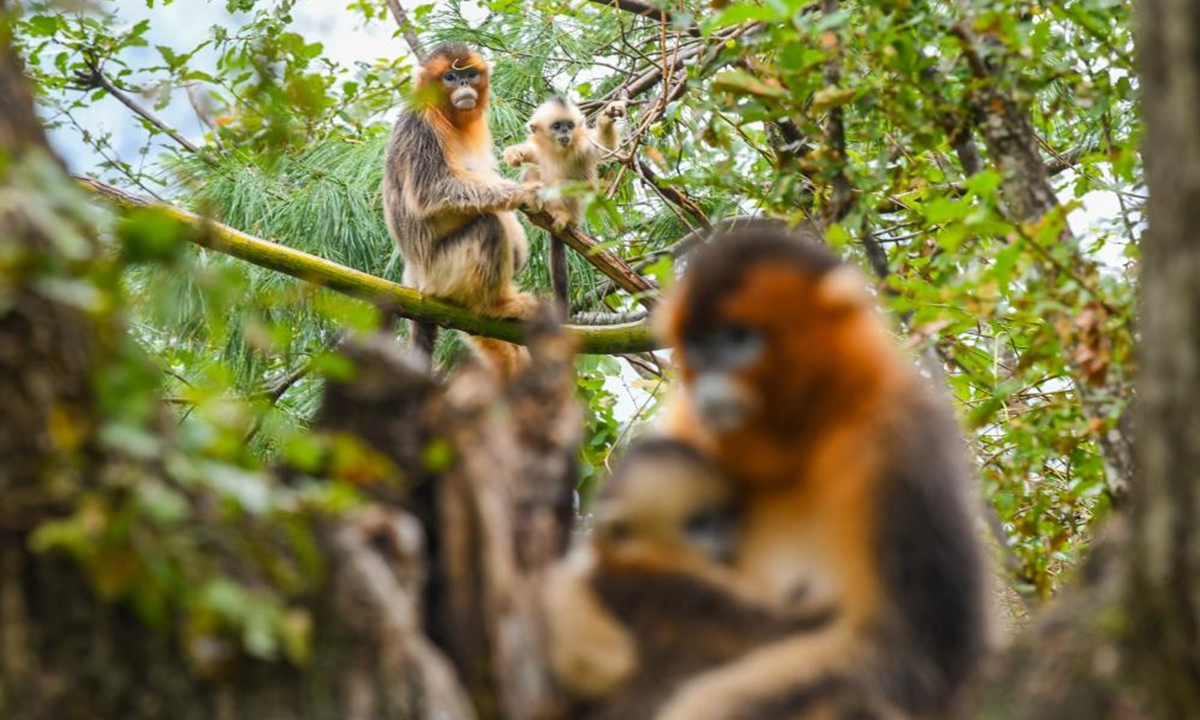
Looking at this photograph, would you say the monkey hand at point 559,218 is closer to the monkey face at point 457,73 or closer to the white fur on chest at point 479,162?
the white fur on chest at point 479,162

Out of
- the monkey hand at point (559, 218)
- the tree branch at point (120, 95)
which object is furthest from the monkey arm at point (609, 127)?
the tree branch at point (120, 95)

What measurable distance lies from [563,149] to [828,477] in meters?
4.95

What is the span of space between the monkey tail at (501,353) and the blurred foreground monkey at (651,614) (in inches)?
185

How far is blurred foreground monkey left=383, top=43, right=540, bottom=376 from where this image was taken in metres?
6.87

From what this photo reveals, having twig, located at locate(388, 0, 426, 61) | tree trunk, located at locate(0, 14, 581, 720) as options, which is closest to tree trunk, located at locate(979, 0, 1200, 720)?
tree trunk, located at locate(0, 14, 581, 720)

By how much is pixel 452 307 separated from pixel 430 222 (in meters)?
0.96

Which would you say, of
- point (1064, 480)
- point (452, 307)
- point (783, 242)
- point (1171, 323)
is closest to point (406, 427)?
point (783, 242)

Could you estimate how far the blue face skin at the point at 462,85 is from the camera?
7.34 metres

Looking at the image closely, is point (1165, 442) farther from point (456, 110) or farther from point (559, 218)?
point (456, 110)

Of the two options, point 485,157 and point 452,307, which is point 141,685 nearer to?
point 452,307

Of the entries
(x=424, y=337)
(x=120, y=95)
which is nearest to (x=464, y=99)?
(x=424, y=337)

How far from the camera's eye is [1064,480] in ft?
14.4

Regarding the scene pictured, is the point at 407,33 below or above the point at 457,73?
above

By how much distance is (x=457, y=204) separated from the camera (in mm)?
7309
